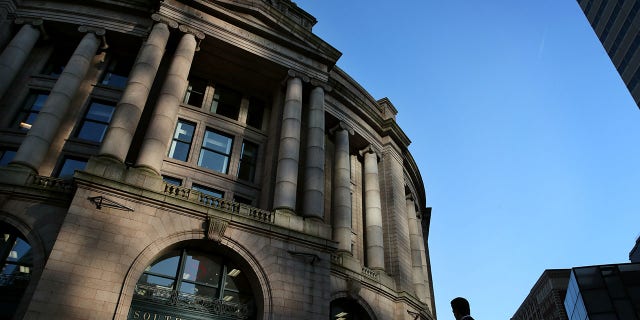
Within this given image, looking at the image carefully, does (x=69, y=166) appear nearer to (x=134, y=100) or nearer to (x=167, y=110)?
(x=134, y=100)

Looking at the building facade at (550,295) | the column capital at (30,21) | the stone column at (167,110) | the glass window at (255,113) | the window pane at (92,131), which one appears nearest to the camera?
the stone column at (167,110)

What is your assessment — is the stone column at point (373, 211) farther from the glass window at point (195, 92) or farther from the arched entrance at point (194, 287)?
the glass window at point (195, 92)

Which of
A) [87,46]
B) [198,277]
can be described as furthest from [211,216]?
[87,46]

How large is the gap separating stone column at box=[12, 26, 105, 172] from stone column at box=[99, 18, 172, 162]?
3.80 metres

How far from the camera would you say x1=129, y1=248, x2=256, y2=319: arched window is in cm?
1725

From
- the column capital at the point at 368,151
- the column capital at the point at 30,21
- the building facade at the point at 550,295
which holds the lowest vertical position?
the column capital at the point at 368,151

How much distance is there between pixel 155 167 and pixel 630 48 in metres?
78.4

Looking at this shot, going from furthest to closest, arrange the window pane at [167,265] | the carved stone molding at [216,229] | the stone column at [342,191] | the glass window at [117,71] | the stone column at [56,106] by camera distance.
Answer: the glass window at [117,71]
the stone column at [342,191]
the stone column at [56,106]
the carved stone molding at [216,229]
the window pane at [167,265]

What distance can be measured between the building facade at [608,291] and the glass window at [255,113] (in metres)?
34.6

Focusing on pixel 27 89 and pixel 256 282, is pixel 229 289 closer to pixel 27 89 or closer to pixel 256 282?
pixel 256 282

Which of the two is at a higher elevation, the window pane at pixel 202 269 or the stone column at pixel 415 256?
the stone column at pixel 415 256

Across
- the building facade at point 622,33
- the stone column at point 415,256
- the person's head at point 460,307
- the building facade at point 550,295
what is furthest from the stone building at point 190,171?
the building facade at point 622,33

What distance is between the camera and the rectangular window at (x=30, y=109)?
23795mm

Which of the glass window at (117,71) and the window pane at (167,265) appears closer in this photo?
the window pane at (167,265)
